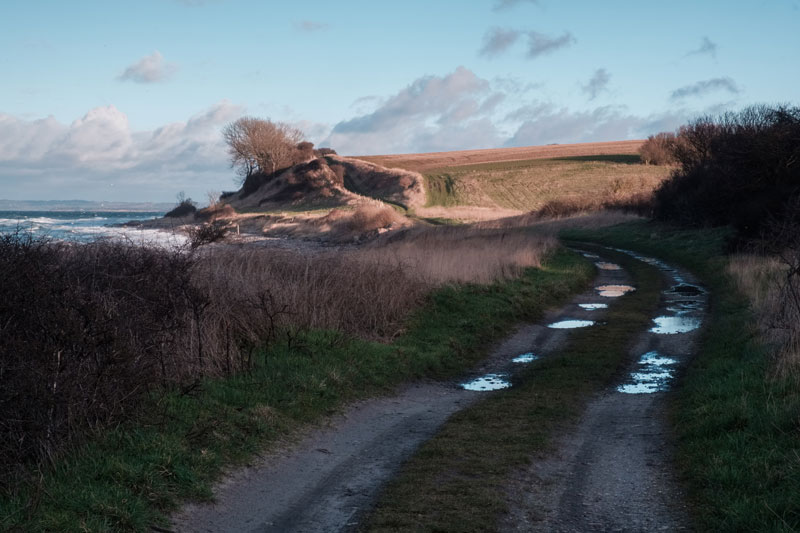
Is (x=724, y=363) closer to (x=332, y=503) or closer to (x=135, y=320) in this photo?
(x=332, y=503)

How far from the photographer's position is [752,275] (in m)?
20.1

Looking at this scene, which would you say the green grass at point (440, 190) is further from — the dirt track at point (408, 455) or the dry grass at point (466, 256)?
the dirt track at point (408, 455)

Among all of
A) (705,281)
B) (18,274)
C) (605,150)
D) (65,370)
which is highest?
(605,150)

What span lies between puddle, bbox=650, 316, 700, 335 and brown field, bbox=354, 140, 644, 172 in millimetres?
85163

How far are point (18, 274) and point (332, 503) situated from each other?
154 inches

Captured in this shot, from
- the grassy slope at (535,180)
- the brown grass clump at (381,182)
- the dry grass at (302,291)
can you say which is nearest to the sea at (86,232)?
the dry grass at (302,291)

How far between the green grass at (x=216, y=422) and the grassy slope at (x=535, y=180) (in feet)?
199

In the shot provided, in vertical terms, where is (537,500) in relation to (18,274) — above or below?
below

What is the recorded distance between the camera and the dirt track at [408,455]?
6.45m

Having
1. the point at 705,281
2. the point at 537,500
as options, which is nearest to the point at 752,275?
the point at 705,281

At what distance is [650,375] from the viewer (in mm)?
12422

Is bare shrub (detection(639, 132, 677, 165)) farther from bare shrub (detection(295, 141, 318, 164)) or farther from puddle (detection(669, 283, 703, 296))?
puddle (detection(669, 283, 703, 296))

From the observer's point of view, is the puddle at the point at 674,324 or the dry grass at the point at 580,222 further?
the dry grass at the point at 580,222

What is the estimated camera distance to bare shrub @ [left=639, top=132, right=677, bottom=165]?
8790 centimetres
